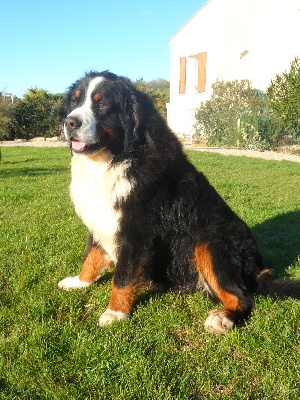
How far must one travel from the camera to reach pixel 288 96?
55.6 feet

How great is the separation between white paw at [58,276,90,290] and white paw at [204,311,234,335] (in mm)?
1218

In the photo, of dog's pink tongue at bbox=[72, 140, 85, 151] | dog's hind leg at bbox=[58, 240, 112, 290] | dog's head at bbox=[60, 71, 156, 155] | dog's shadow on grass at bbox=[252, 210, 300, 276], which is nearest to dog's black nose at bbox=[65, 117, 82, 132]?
dog's head at bbox=[60, 71, 156, 155]

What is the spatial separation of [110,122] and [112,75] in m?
0.47

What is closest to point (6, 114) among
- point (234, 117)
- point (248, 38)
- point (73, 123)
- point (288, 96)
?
point (234, 117)

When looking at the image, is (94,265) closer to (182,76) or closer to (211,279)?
(211,279)

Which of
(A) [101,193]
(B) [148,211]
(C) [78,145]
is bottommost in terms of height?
(B) [148,211]

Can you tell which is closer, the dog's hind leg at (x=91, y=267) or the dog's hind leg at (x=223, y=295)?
the dog's hind leg at (x=223, y=295)

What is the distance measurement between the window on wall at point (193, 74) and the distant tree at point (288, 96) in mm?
7310

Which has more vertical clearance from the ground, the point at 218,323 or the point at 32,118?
the point at 32,118

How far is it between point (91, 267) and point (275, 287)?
5.31 feet

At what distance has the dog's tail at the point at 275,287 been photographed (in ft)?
10.5

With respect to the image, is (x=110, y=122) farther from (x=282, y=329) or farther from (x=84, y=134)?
(x=282, y=329)

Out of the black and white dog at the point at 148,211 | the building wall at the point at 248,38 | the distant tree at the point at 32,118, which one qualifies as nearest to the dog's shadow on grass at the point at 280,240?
the black and white dog at the point at 148,211

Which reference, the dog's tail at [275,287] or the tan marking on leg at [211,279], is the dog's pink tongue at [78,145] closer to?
the tan marking on leg at [211,279]
